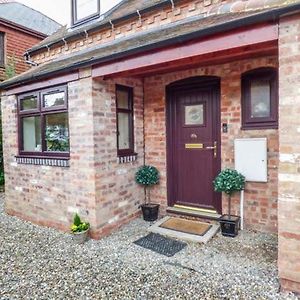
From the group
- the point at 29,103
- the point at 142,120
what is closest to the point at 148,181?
the point at 142,120

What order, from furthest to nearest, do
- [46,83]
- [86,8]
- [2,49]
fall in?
[2,49], [86,8], [46,83]

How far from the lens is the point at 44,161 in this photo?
479 cm

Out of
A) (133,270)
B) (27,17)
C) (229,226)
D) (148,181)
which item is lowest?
(133,270)

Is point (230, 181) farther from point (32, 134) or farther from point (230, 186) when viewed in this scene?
point (32, 134)

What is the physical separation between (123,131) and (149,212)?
5.40 feet

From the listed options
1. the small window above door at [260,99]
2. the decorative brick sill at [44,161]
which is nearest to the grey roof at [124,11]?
the small window above door at [260,99]

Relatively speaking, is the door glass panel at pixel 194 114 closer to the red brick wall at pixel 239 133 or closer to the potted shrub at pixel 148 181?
the red brick wall at pixel 239 133

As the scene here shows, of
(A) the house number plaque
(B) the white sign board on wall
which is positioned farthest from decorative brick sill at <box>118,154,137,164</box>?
(B) the white sign board on wall

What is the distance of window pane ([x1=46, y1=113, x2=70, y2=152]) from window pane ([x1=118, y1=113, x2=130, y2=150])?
96cm

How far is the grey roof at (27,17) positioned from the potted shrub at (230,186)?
37.8 feet

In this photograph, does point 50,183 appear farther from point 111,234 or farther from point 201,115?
point 201,115

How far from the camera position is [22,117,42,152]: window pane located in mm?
5051

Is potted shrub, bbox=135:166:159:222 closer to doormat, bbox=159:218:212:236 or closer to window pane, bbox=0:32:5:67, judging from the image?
doormat, bbox=159:218:212:236

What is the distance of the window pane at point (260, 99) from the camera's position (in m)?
4.02
